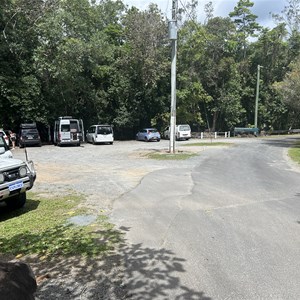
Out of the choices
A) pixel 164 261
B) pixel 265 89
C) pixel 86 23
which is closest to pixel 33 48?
pixel 86 23

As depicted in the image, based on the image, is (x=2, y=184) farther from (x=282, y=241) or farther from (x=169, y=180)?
(x=169, y=180)

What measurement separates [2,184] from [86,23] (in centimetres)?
3150

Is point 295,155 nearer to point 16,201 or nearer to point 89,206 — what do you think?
point 89,206

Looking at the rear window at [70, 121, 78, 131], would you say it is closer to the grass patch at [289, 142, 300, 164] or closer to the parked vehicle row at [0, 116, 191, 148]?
the parked vehicle row at [0, 116, 191, 148]

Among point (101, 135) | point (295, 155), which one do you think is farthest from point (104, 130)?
point (295, 155)

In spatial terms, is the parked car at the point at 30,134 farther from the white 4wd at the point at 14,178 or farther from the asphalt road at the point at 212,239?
the white 4wd at the point at 14,178

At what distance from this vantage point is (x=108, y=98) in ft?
126

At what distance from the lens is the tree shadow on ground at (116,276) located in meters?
3.76

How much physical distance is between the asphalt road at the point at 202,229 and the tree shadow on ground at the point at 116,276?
21mm

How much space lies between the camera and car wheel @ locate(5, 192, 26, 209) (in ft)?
25.2

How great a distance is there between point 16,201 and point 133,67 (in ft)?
104

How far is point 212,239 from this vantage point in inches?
214

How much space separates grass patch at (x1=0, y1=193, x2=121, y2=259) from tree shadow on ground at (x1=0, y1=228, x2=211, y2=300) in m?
0.23

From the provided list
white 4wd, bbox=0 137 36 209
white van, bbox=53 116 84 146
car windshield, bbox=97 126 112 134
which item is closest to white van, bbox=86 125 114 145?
car windshield, bbox=97 126 112 134
